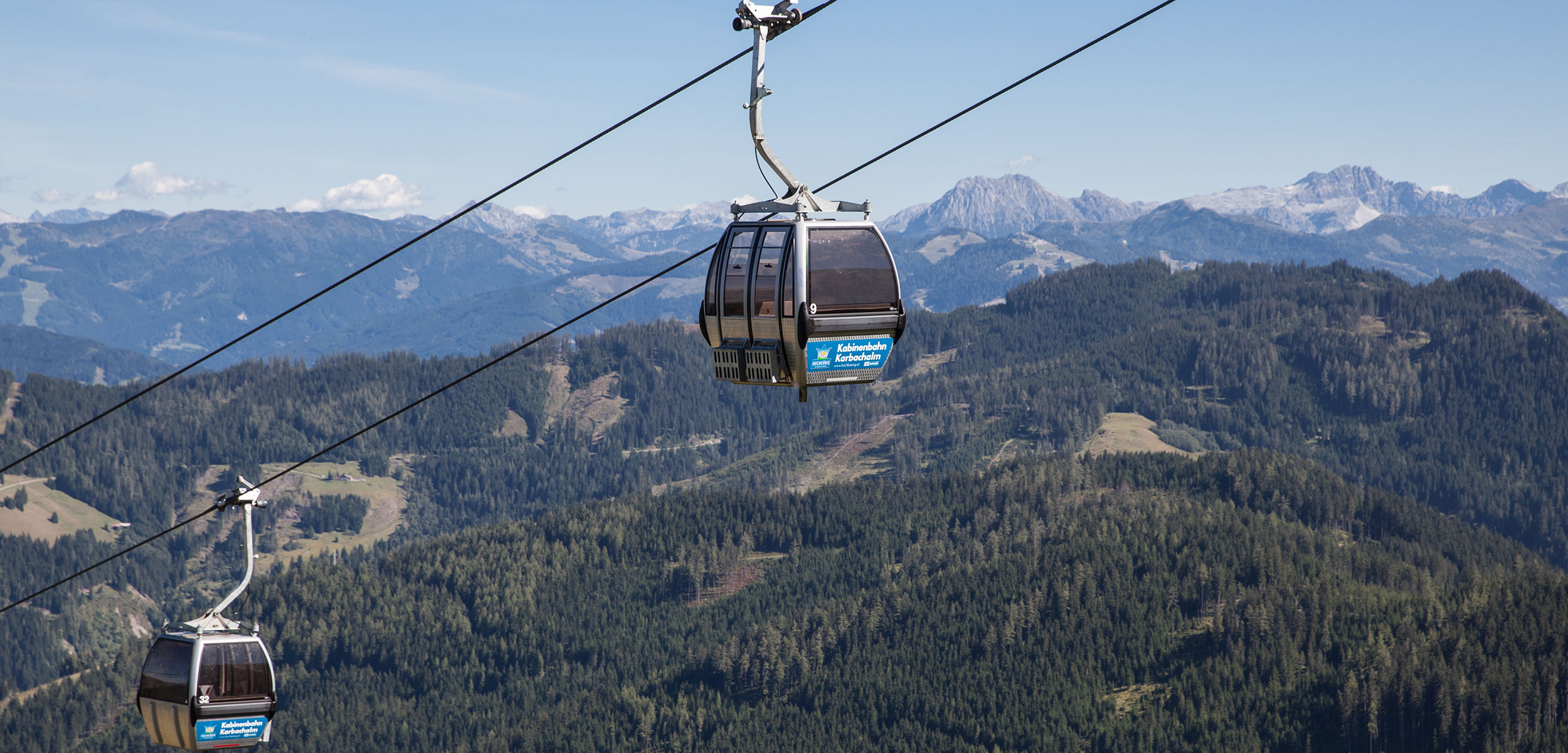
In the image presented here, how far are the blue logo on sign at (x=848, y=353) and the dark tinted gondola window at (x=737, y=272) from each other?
184cm

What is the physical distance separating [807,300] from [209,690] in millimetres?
20953

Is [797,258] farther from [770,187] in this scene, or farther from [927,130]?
[927,130]

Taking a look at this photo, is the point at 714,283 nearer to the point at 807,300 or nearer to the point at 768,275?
the point at 768,275

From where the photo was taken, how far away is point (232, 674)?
1563 inches

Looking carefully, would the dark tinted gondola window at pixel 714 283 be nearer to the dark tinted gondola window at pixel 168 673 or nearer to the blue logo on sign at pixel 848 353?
the blue logo on sign at pixel 848 353

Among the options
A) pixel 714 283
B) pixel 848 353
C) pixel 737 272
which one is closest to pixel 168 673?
pixel 714 283

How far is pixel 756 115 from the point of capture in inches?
1066

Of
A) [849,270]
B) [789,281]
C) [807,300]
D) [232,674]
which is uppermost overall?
[849,270]

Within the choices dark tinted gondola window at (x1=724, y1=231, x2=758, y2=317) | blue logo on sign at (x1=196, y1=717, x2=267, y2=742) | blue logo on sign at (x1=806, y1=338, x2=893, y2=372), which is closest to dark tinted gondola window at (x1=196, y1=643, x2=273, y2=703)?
blue logo on sign at (x1=196, y1=717, x2=267, y2=742)

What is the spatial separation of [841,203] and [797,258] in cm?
163

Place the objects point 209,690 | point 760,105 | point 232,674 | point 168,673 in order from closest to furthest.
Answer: point 760,105, point 209,690, point 232,674, point 168,673

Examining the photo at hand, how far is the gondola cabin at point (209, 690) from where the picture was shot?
39.4 metres

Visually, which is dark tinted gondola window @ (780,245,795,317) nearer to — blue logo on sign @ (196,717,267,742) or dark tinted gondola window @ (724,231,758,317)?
dark tinted gondola window @ (724,231,758,317)

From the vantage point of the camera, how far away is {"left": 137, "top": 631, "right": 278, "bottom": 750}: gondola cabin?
39375 mm
